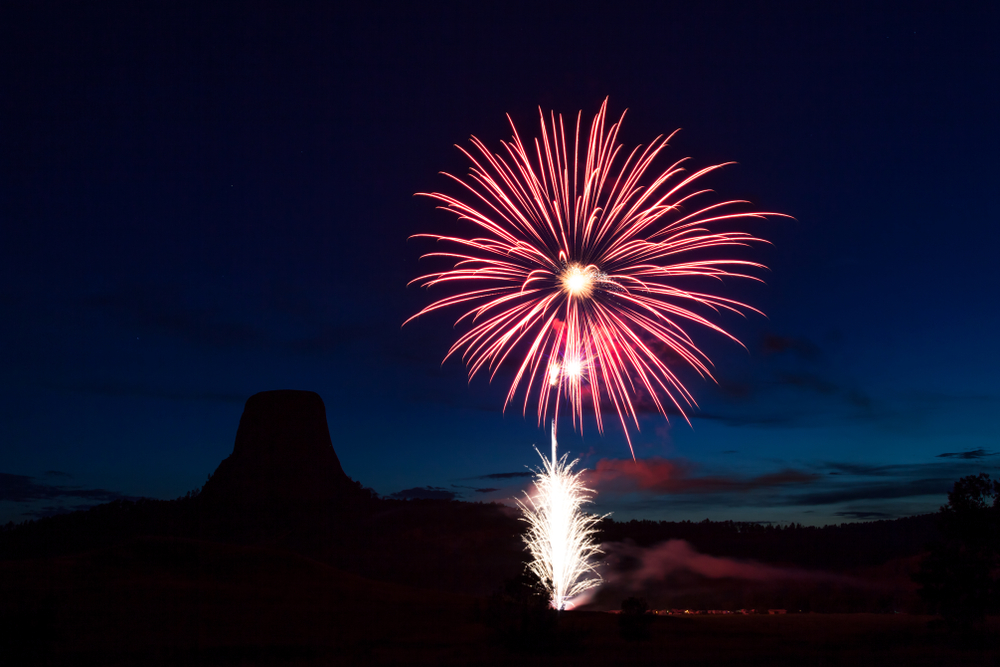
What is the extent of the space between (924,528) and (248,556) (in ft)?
355

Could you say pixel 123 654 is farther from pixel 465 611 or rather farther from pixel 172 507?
pixel 172 507

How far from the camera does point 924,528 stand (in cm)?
10975

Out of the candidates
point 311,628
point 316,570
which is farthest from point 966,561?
point 316,570

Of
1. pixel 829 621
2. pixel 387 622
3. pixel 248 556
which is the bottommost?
pixel 829 621

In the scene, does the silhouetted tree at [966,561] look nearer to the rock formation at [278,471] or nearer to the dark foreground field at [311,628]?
the dark foreground field at [311,628]

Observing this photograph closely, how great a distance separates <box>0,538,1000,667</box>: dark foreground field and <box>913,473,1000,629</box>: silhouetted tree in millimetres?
1669

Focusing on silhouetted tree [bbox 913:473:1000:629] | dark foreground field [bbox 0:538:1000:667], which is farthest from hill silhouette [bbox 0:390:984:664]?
silhouetted tree [bbox 913:473:1000:629]

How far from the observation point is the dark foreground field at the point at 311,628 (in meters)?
25.8

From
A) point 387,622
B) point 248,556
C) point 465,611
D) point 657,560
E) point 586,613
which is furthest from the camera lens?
point 657,560

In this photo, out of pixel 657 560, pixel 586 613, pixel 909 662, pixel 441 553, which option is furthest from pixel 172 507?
pixel 909 662

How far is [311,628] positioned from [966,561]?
29371 millimetres

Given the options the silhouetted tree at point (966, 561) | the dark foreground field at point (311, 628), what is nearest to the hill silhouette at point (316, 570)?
the dark foreground field at point (311, 628)

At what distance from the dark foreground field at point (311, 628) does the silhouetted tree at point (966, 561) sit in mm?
1669

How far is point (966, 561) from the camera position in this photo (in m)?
31.2
